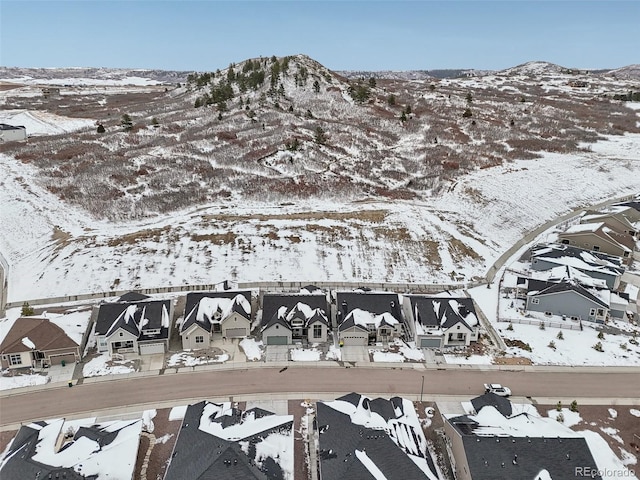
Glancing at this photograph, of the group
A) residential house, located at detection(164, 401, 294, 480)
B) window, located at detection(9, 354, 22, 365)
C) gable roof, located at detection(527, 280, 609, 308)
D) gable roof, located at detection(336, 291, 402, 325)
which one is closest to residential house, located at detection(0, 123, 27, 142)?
window, located at detection(9, 354, 22, 365)

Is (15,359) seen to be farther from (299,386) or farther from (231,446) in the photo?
(299,386)

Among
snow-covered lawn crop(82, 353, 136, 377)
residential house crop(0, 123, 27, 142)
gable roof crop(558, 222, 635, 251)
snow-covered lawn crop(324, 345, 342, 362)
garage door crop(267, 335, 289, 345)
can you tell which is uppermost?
residential house crop(0, 123, 27, 142)

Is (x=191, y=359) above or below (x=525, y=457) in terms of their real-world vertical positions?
below

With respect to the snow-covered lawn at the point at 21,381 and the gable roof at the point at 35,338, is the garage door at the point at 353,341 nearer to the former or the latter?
the gable roof at the point at 35,338

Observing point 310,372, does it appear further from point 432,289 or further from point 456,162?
point 456,162

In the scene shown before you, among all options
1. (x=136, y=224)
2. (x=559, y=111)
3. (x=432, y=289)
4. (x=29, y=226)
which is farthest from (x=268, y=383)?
(x=559, y=111)

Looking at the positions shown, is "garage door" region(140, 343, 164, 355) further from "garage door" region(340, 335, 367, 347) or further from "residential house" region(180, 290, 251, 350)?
"garage door" region(340, 335, 367, 347)

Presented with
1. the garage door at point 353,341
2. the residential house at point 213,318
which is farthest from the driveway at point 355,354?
the residential house at point 213,318

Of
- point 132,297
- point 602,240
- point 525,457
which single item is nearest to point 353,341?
point 525,457
